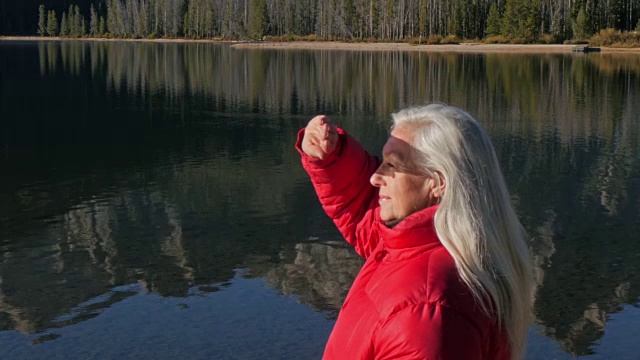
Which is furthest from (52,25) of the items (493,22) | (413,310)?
(413,310)

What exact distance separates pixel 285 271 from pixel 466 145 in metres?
8.17

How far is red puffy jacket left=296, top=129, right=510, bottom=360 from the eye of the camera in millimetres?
2074

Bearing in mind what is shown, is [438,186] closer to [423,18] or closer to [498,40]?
[498,40]

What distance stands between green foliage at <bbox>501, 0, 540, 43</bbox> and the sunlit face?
274 feet

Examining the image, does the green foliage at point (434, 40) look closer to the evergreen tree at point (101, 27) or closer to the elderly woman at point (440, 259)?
the evergreen tree at point (101, 27)

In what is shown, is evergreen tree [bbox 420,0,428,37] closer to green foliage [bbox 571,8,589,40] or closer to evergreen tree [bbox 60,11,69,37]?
green foliage [bbox 571,8,589,40]

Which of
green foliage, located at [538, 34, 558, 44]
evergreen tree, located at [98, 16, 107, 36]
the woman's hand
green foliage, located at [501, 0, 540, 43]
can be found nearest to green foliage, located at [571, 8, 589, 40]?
green foliage, located at [538, 34, 558, 44]

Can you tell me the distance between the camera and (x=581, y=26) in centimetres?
8131

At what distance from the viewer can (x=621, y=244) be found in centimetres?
1149

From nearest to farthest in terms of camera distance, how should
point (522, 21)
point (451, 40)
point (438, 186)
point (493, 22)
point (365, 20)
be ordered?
1. point (438, 186)
2. point (522, 21)
3. point (451, 40)
4. point (493, 22)
5. point (365, 20)

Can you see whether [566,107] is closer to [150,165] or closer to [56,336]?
[150,165]

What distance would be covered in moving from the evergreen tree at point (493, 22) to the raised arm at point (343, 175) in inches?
3511

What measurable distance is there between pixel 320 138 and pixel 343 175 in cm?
27

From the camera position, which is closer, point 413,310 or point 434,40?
point 413,310
